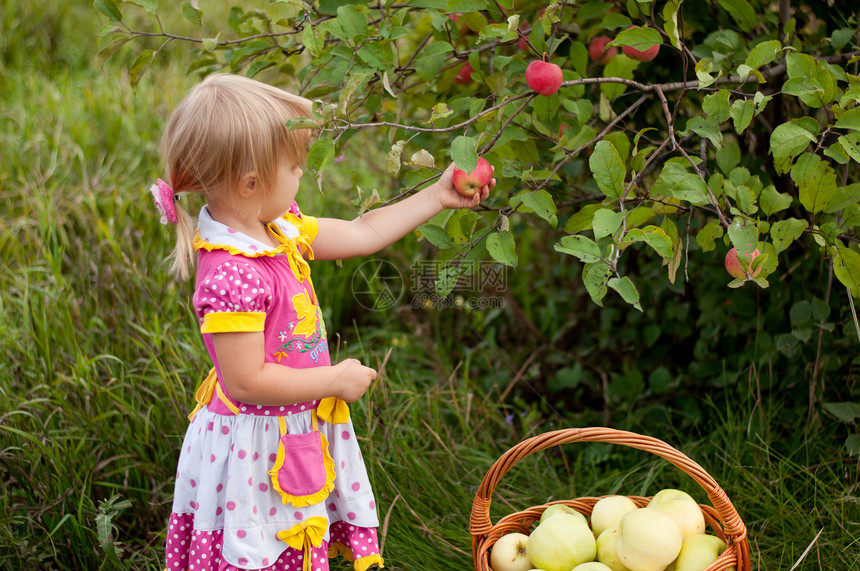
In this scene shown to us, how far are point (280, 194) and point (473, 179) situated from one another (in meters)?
0.36

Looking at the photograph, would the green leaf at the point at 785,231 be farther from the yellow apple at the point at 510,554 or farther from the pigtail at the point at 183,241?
the pigtail at the point at 183,241

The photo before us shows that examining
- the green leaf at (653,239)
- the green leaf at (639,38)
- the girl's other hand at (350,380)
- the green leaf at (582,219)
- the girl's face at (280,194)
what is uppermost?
the green leaf at (639,38)

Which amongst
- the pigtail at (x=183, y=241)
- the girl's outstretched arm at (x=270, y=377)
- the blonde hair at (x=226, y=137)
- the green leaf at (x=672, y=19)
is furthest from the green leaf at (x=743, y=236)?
the pigtail at (x=183, y=241)

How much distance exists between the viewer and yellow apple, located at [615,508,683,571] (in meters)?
1.30

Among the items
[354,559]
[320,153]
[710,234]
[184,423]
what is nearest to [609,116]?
[710,234]

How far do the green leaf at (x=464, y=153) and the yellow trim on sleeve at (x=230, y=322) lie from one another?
422 mm

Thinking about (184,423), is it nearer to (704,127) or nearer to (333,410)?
(333,410)

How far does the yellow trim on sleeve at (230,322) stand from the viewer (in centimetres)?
124

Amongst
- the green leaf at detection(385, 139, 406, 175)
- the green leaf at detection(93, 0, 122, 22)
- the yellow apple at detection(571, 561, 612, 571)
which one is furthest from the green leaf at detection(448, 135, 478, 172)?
the green leaf at detection(93, 0, 122, 22)

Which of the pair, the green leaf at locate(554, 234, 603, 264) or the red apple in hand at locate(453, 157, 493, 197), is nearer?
the green leaf at locate(554, 234, 603, 264)

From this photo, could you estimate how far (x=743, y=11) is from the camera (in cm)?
171

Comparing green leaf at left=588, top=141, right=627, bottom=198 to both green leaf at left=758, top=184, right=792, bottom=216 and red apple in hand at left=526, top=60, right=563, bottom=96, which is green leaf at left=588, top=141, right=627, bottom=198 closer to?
red apple in hand at left=526, top=60, right=563, bottom=96

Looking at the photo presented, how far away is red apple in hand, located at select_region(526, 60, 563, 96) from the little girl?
427 mm

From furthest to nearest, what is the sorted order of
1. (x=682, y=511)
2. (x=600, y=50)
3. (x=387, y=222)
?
(x=600, y=50) → (x=387, y=222) → (x=682, y=511)
